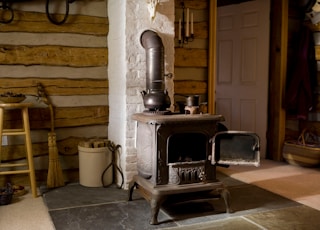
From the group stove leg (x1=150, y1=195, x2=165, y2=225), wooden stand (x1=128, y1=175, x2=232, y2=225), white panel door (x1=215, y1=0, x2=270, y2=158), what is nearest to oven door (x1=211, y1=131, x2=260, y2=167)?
wooden stand (x1=128, y1=175, x2=232, y2=225)

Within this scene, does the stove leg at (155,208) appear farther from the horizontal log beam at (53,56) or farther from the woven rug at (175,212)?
the horizontal log beam at (53,56)

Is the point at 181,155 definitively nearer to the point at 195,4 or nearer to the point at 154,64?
the point at 154,64

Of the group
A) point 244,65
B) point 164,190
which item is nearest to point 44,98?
point 164,190

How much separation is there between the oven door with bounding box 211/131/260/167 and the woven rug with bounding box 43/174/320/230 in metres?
0.44

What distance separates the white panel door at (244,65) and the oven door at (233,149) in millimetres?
2356

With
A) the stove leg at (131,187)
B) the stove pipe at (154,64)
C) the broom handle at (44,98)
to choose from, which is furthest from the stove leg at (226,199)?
the broom handle at (44,98)

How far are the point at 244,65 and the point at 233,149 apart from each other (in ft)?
8.76

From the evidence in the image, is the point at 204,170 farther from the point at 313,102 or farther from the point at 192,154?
the point at 313,102

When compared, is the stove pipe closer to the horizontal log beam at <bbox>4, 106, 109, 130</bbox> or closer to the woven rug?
the horizontal log beam at <bbox>4, 106, 109, 130</bbox>

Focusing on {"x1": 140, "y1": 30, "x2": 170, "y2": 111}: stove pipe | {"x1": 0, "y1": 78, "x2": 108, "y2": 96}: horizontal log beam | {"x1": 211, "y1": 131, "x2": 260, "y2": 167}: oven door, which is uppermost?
{"x1": 140, "y1": 30, "x2": 170, "y2": 111}: stove pipe

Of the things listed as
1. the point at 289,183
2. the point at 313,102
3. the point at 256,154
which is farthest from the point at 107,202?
the point at 313,102

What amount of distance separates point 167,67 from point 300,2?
2512 millimetres

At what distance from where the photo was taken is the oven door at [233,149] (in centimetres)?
288

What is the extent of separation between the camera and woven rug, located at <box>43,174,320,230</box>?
8.84 ft
